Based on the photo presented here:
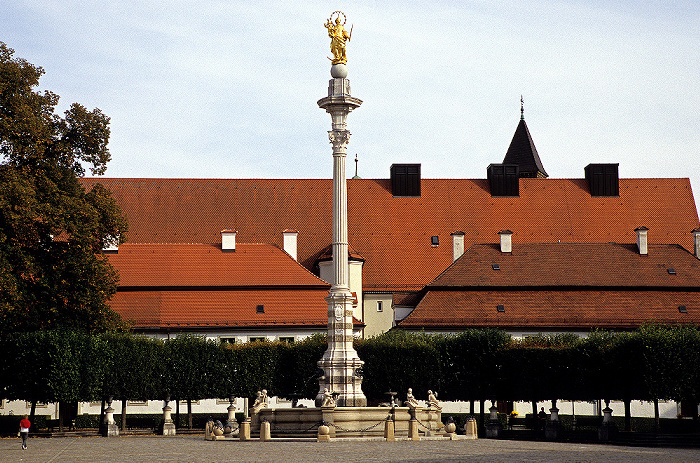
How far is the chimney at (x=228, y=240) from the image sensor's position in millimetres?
75250

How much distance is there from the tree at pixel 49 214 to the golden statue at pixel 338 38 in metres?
12.9

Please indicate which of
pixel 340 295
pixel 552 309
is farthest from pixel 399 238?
pixel 340 295

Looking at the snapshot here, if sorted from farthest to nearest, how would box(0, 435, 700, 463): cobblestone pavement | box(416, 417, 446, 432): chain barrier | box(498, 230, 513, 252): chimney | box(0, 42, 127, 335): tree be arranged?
box(498, 230, 513, 252): chimney → box(0, 42, 127, 335): tree → box(416, 417, 446, 432): chain barrier → box(0, 435, 700, 463): cobblestone pavement

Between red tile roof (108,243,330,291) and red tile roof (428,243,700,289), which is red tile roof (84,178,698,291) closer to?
red tile roof (108,243,330,291)

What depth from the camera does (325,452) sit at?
33.7 m

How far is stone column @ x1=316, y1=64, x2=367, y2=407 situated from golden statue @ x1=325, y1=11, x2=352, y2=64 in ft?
1.44

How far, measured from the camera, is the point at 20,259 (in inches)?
1860

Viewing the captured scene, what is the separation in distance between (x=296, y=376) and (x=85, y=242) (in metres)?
16.3

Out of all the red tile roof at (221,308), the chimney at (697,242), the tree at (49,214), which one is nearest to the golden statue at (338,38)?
the tree at (49,214)

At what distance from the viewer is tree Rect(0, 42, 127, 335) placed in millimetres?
46625

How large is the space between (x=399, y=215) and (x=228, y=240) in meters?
16.7

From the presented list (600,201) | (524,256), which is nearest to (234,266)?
(524,256)

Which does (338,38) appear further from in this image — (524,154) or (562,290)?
(524,154)

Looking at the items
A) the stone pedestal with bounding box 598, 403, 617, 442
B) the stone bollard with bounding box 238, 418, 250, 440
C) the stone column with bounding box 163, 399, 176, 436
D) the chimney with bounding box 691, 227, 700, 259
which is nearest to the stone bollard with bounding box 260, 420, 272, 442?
the stone bollard with bounding box 238, 418, 250, 440
